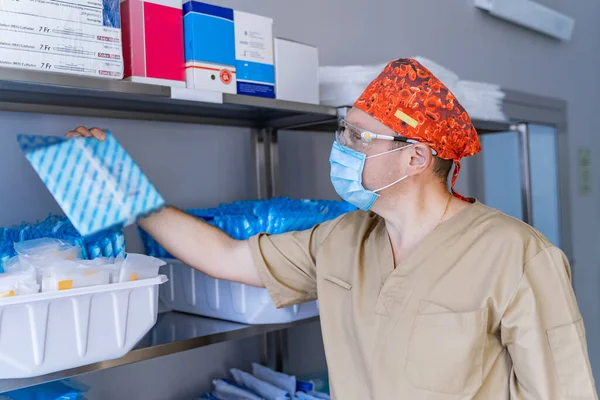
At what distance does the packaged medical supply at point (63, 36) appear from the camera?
3.33ft

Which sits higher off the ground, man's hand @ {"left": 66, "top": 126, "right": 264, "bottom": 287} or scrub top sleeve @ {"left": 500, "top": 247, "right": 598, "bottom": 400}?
man's hand @ {"left": 66, "top": 126, "right": 264, "bottom": 287}

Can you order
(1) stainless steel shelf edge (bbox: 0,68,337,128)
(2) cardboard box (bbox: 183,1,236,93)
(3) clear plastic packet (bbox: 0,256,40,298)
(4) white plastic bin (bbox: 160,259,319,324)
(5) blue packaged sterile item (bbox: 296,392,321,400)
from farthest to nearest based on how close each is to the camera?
1. (5) blue packaged sterile item (bbox: 296,392,321,400)
2. (4) white plastic bin (bbox: 160,259,319,324)
3. (2) cardboard box (bbox: 183,1,236,93)
4. (1) stainless steel shelf edge (bbox: 0,68,337,128)
5. (3) clear plastic packet (bbox: 0,256,40,298)

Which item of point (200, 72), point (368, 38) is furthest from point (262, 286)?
point (368, 38)

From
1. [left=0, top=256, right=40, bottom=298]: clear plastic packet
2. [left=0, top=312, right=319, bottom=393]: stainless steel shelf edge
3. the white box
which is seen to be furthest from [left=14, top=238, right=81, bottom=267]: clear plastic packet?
the white box

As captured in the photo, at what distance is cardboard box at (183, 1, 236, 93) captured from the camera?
1286 mm

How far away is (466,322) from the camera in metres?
1.14

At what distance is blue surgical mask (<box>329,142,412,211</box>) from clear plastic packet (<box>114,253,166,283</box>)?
1.40ft

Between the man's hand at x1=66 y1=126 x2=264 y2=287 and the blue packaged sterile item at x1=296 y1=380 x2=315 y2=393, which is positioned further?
the blue packaged sterile item at x1=296 y1=380 x2=315 y2=393

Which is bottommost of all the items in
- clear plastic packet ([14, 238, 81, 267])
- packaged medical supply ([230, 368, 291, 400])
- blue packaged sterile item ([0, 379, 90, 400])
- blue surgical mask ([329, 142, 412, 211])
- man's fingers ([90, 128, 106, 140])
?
packaged medical supply ([230, 368, 291, 400])

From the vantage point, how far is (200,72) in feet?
4.25

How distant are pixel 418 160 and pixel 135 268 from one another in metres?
0.62

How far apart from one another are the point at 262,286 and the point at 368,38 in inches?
53.2

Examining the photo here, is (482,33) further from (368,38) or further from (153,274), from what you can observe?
(153,274)

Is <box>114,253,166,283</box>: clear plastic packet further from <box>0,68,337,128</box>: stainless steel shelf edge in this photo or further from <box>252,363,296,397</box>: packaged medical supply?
<box>252,363,296,397</box>: packaged medical supply
